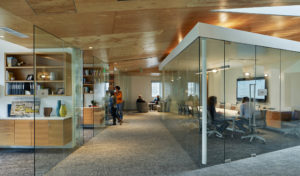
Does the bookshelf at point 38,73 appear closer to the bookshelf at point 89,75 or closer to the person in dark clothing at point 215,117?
the bookshelf at point 89,75

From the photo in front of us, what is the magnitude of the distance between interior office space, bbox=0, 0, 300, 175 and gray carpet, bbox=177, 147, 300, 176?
0.21 meters

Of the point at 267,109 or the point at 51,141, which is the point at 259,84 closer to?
the point at 267,109

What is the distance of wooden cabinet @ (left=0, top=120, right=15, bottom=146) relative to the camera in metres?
5.54

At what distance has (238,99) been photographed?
196 inches

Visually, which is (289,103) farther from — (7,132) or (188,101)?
(7,132)

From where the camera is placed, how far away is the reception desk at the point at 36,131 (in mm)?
3865

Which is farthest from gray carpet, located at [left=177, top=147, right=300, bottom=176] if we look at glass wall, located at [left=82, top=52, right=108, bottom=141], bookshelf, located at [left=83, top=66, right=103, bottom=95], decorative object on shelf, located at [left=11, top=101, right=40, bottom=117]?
bookshelf, located at [left=83, top=66, right=103, bottom=95]

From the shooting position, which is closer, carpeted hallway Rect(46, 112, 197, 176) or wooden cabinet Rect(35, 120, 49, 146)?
wooden cabinet Rect(35, 120, 49, 146)

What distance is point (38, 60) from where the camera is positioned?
147 inches

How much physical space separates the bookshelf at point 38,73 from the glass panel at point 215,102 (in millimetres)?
3054

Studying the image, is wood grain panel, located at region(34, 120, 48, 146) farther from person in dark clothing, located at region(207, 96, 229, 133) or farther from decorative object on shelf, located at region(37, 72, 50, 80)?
person in dark clothing, located at region(207, 96, 229, 133)

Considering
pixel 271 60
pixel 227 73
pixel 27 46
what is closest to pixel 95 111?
pixel 27 46

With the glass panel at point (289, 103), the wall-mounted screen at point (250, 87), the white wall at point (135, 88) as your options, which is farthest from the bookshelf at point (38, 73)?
the white wall at point (135, 88)

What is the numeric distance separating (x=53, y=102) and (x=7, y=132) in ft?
7.16
